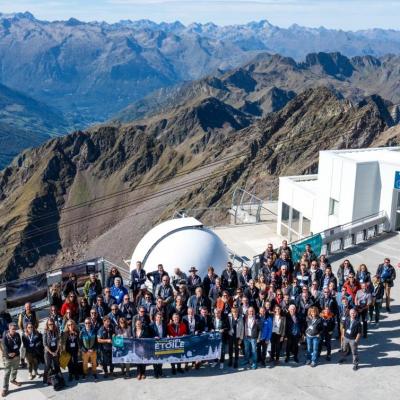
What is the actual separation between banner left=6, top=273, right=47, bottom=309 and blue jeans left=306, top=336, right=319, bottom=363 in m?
8.57

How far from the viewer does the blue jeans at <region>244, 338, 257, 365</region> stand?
14.4 metres

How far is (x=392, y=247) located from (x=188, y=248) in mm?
10011

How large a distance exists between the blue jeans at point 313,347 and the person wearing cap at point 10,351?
6.95m

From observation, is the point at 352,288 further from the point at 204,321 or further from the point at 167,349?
the point at 167,349

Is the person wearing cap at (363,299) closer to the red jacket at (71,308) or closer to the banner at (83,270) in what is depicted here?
the red jacket at (71,308)

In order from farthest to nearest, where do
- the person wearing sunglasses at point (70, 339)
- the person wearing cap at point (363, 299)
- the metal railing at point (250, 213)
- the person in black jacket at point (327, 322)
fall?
the metal railing at point (250, 213), the person wearing cap at point (363, 299), the person in black jacket at point (327, 322), the person wearing sunglasses at point (70, 339)

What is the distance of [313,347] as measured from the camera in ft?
47.7

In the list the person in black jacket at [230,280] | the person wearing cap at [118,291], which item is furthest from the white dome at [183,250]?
the person wearing cap at [118,291]

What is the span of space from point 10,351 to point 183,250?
7.30 m

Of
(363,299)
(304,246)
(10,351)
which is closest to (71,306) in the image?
(10,351)

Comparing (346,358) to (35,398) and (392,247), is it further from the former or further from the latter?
(392,247)

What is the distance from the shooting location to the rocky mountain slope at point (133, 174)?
10244 centimetres

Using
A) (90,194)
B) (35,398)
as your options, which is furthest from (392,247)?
(90,194)

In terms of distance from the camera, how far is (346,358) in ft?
49.5
